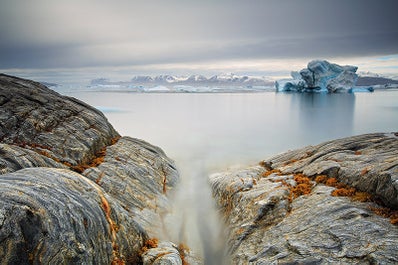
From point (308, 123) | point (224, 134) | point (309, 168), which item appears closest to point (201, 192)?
point (309, 168)

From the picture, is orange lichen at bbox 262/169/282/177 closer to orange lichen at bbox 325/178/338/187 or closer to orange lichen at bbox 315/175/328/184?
orange lichen at bbox 315/175/328/184

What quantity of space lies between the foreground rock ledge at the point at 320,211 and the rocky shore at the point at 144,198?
53 mm

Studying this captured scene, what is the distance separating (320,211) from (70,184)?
35.9ft

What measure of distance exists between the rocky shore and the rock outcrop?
0.04 metres

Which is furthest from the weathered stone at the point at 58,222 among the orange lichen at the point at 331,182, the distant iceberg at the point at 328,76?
the distant iceberg at the point at 328,76

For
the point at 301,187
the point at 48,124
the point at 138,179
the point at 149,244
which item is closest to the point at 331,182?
the point at 301,187

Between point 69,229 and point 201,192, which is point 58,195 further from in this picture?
point 201,192

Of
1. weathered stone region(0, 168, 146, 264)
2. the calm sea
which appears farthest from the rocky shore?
the calm sea

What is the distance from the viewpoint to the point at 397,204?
461 inches

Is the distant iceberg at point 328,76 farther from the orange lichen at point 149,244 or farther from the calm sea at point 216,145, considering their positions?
the orange lichen at point 149,244

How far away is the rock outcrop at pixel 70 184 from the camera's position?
8.98 m

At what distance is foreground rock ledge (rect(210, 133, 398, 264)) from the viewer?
10750 millimetres

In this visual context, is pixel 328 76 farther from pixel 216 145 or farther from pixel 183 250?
pixel 183 250

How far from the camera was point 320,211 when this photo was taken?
13070 millimetres
